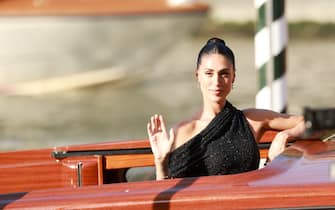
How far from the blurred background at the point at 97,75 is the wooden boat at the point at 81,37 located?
0.5 inches

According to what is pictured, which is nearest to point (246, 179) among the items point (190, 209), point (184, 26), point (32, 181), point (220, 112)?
point (190, 209)

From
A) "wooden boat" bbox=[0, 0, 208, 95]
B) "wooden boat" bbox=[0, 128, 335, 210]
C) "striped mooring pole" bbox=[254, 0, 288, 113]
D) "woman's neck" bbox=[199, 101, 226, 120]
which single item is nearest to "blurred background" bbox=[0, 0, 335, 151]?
"wooden boat" bbox=[0, 0, 208, 95]

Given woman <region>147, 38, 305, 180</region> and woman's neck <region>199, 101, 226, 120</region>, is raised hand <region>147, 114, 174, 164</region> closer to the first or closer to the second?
woman <region>147, 38, 305, 180</region>

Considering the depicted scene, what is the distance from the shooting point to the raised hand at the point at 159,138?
3.72 m

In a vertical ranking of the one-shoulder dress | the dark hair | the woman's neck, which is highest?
the dark hair

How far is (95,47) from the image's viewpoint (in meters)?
15.3

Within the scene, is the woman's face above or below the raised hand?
above

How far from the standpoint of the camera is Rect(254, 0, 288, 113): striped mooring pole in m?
6.08

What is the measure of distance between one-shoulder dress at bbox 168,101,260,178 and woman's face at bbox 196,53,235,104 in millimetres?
74

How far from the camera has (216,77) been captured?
388cm

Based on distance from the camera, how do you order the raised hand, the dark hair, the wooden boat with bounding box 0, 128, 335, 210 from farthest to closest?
1. the dark hair
2. the raised hand
3. the wooden boat with bounding box 0, 128, 335, 210

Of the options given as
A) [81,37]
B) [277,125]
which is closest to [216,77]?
[277,125]

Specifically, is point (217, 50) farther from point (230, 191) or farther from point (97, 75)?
point (97, 75)

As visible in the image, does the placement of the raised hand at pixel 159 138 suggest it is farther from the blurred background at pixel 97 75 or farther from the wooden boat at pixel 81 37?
the wooden boat at pixel 81 37
